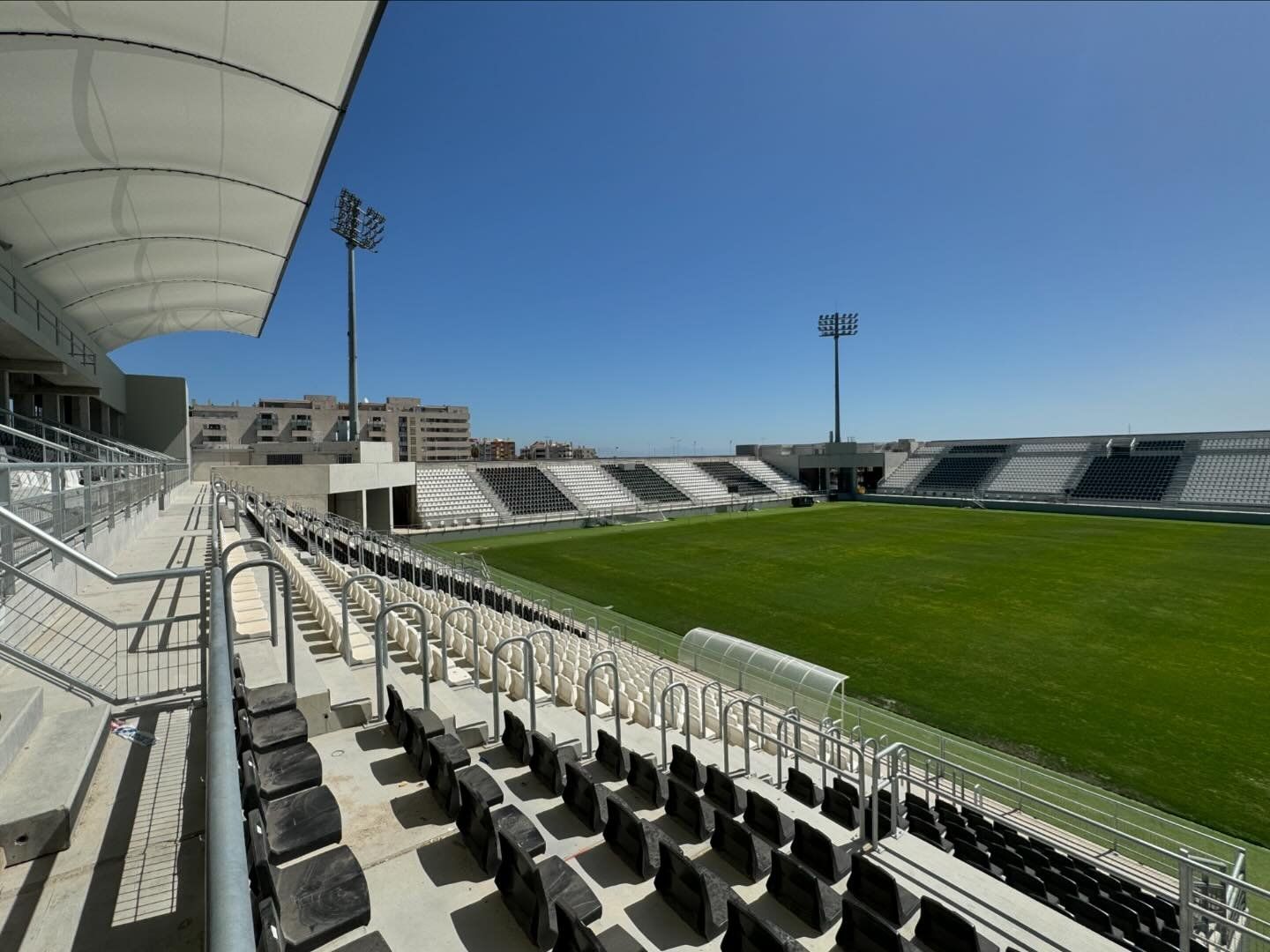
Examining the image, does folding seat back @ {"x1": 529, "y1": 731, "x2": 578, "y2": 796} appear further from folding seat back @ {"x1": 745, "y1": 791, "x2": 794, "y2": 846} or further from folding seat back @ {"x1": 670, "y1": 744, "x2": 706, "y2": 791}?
folding seat back @ {"x1": 745, "y1": 791, "x2": 794, "y2": 846}

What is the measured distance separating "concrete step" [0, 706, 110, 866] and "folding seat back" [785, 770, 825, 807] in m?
6.37

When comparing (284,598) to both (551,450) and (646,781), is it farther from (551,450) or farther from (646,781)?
(551,450)

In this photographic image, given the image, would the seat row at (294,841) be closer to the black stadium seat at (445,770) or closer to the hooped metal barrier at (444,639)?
the black stadium seat at (445,770)

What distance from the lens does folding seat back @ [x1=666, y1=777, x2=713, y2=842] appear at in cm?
505

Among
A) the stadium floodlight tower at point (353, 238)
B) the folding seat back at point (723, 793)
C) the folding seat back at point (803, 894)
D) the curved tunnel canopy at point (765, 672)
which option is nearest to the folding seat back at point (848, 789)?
the folding seat back at point (723, 793)

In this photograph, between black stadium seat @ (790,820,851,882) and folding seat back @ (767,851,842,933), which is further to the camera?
black stadium seat @ (790,820,851,882)

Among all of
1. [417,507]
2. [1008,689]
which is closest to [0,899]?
[1008,689]

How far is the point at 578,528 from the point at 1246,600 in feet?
110

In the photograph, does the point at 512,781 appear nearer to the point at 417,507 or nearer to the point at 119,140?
the point at 119,140

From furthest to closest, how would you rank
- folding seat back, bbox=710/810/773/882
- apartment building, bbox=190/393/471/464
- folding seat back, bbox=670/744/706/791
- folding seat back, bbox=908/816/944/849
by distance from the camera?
apartment building, bbox=190/393/471/464, folding seat back, bbox=908/816/944/849, folding seat back, bbox=670/744/706/791, folding seat back, bbox=710/810/773/882

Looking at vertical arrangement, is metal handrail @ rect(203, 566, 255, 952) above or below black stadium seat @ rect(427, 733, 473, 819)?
above

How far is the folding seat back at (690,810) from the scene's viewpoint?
199 inches

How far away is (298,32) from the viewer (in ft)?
22.4

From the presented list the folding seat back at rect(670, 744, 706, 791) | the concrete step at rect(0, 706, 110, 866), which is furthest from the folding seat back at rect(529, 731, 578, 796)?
the concrete step at rect(0, 706, 110, 866)
